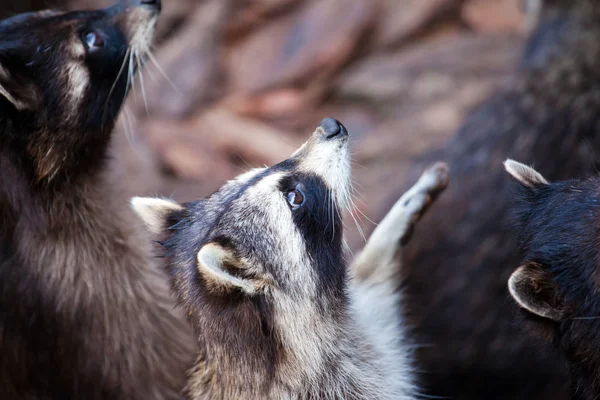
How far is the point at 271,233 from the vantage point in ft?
10.5

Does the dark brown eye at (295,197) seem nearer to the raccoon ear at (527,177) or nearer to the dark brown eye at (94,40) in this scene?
the raccoon ear at (527,177)

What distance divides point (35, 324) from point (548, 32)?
3.68 meters

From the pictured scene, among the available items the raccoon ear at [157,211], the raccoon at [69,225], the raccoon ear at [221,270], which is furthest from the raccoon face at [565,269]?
the raccoon at [69,225]

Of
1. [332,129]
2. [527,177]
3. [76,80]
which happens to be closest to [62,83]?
[76,80]

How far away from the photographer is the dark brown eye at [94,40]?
3.92 meters

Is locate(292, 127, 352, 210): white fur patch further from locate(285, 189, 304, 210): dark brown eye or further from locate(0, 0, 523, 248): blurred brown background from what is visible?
locate(0, 0, 523, 248): blurred brown background

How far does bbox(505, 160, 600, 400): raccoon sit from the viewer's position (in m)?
2.86

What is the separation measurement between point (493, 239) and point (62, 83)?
248cm

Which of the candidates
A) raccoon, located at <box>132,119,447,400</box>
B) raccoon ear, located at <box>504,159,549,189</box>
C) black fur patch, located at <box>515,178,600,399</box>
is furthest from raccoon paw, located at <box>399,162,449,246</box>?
black fur patch, located at <box>515,178,600,399</box>

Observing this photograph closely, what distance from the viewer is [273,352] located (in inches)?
125

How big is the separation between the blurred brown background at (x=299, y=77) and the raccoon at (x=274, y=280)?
3187mm

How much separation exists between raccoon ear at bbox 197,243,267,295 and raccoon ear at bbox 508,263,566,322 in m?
0.96

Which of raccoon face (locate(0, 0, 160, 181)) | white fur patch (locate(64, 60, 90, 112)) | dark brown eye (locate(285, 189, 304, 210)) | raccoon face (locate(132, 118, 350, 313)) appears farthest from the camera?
white fur patch (locate(64, 60, 90, 112))

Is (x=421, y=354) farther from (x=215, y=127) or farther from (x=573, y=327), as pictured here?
(x=215, y=127)
